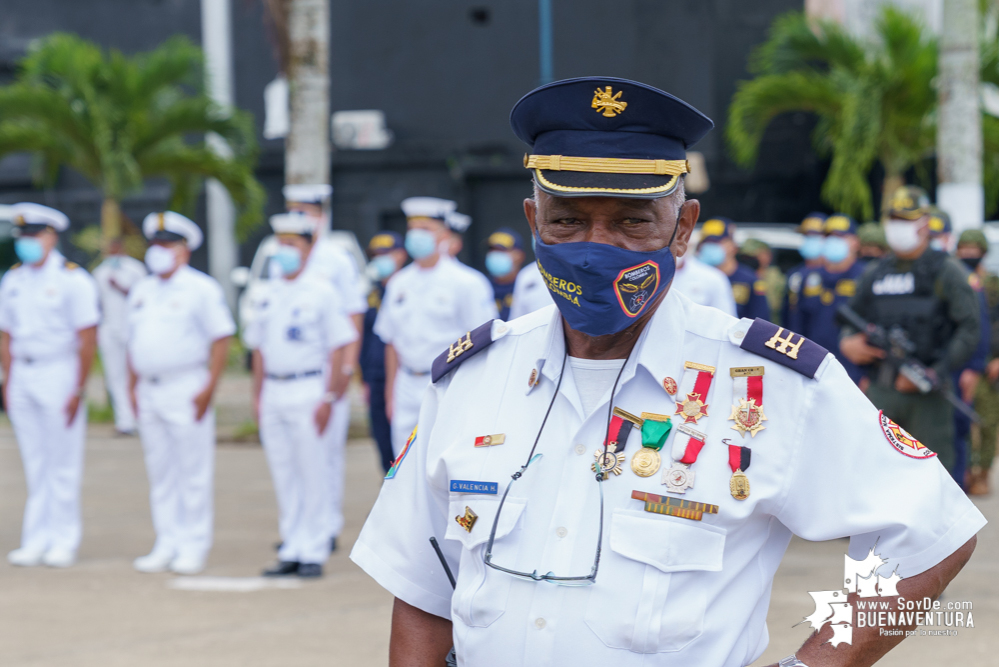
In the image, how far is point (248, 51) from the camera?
798 inches

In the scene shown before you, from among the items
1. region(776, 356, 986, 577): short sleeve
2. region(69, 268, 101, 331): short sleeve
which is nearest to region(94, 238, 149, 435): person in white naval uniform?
region(69, 268, 101, 331): short sleeve

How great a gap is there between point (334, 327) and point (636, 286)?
492 cm

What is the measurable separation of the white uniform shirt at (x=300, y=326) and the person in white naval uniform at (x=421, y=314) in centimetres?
63

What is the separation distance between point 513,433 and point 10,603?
5.04m

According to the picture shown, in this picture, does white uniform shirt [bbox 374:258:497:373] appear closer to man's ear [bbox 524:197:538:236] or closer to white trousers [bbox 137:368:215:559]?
white trousers [bbox 137:368:215:559]

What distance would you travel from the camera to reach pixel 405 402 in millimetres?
7340

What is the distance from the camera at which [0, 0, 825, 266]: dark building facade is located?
18375mm

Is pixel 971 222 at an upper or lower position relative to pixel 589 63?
lower

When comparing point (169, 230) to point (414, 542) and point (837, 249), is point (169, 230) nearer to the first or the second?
point (837, 249)

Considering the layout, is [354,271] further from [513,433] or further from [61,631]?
[513,433]

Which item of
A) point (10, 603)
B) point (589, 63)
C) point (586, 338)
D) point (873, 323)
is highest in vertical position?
point (589, 63)

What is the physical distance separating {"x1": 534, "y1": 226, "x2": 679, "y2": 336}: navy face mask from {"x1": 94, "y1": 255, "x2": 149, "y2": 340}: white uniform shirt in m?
11.1

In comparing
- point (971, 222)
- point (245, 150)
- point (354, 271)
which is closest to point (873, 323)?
point (354, 271)

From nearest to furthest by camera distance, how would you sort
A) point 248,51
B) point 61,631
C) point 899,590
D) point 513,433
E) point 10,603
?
1. point 899,590
2. point 513,433
3. point 61,631
4. point 10,603
5. point 248,51
